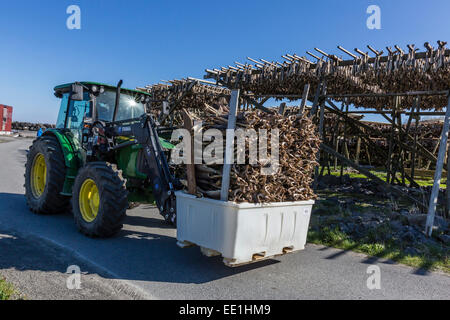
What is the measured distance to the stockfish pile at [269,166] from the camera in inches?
159

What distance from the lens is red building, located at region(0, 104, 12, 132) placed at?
145 feet

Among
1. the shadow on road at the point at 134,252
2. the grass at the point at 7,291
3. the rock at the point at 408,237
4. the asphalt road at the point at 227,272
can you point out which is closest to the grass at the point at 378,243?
the rock at the point at 408,237

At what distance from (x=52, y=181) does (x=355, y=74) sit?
21.5 ft

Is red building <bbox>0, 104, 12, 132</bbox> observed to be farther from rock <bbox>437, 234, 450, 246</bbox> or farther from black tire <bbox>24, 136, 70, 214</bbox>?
rock <bbox>437, 234, 450, 246</bbox>

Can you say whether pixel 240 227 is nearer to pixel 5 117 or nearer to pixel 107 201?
pixel 107 201

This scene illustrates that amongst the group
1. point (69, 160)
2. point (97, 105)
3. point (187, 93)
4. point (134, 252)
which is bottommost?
Result: point (134, 252)

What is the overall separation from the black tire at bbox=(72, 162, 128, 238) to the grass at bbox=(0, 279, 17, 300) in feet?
5.74

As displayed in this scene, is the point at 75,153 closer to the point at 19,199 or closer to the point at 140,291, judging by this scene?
the point at 19,199

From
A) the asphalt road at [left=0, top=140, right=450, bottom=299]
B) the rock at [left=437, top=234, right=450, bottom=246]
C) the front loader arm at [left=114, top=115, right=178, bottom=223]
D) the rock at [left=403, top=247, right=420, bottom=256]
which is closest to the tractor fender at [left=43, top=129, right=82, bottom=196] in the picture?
the asphalt road at [left=0, top=140, right=450, bottom=299]

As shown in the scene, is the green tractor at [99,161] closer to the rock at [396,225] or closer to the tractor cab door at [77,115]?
the tractor cab door at [77,115]

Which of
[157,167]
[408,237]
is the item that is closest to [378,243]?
[408,237]

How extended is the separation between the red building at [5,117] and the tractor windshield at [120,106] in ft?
144

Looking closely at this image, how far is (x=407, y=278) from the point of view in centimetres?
442

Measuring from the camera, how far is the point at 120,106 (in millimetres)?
7258
